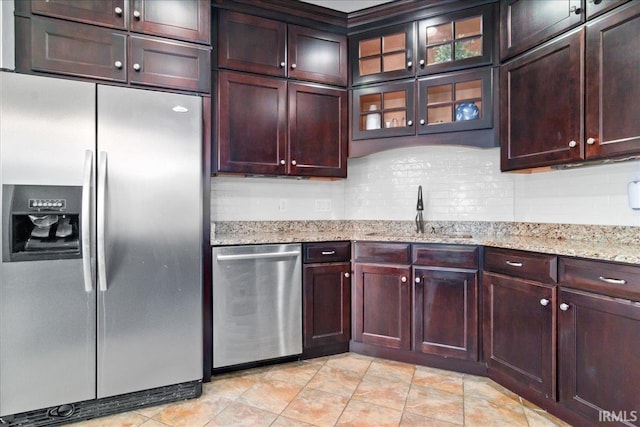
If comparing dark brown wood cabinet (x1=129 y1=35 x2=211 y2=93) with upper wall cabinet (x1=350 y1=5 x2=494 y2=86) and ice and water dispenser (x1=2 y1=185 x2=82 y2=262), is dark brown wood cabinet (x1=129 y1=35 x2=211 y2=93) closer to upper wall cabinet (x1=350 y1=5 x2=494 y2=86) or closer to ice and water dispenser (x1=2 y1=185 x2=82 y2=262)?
ice and water dispenser (x1=2 y1=185 x2=82 y2=262)

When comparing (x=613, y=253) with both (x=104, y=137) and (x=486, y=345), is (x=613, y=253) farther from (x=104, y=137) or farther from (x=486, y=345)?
(x=104, y=137)

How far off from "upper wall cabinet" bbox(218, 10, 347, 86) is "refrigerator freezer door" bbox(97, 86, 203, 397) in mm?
678

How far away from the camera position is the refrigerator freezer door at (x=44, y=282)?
182 centimetres

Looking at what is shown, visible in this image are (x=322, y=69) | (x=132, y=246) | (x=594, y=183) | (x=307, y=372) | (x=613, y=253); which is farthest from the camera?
(x=322, y=69)

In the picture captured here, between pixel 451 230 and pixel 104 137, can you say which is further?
pixel 451 230

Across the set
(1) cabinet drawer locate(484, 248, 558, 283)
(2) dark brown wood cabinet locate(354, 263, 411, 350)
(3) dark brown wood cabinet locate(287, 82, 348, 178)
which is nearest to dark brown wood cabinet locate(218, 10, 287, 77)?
(3) dark brown wood cabinet locate(287, 82, 348, 178)

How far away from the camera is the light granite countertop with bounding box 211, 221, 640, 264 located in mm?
1879

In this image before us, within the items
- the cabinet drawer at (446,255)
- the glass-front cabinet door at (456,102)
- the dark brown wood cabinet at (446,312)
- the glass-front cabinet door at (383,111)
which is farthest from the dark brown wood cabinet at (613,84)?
the glass-front cabinet door at (383,111)

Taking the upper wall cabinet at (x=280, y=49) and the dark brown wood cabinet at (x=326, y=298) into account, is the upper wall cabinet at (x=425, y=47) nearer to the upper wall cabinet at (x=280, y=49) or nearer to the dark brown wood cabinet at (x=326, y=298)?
the upper wall cabinet at (x=280, y=49)

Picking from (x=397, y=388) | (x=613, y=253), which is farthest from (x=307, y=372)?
(x=613, y=253)

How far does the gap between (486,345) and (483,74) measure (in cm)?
186

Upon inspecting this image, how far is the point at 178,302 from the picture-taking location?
2146mm

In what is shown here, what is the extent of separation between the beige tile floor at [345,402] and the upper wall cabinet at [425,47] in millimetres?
2200

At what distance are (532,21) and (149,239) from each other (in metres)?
2.65
